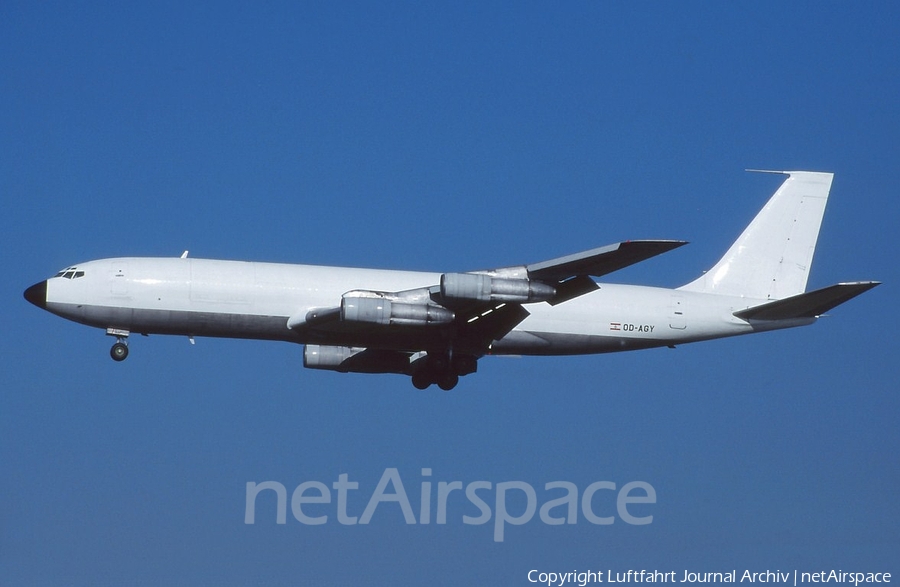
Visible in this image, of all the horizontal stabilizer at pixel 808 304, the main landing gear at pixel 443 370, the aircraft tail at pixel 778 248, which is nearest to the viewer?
the horizontal stabilizer at pixel 808 304

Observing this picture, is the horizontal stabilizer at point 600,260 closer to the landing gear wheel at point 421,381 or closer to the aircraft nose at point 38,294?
the landing gear wheel at point 421,381

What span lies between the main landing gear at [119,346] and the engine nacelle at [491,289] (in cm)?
1188

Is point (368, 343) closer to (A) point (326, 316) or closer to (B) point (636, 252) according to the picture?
(A) point (326, 316)

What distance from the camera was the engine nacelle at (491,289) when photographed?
38.8 m

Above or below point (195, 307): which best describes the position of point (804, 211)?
above

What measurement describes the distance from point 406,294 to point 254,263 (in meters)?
6.06

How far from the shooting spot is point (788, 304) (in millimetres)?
43562

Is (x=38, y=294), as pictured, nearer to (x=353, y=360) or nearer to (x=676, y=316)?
(x=353, y=360)

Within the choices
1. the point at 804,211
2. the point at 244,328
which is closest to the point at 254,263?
the point at 244,328

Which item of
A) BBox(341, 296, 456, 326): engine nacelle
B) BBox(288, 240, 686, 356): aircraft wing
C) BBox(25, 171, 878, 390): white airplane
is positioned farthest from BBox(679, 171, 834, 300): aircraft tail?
BBox(341, 296, 456, 326): engine nacelle

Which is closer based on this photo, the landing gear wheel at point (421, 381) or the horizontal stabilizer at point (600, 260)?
the horizontal stabilizer at point (600, 260)

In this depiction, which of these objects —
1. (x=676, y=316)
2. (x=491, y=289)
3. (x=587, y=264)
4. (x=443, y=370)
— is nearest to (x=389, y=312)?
(x=491, y=289)

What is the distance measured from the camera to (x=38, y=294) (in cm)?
4188

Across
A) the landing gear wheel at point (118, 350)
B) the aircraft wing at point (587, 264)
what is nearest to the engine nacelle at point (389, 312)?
the aircraft wing at point (587, 264)
